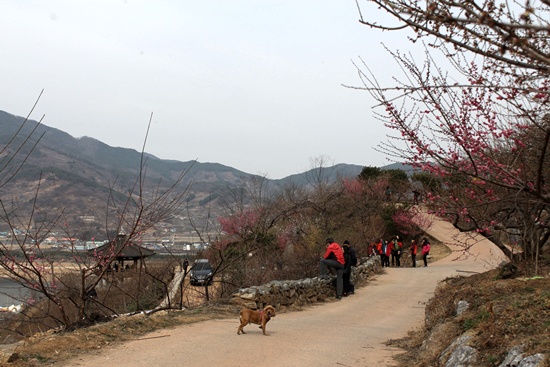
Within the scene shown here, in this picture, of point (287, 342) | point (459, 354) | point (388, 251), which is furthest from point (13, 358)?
point (388, 251)

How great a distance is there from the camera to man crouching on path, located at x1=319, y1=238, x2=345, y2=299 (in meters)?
14.3

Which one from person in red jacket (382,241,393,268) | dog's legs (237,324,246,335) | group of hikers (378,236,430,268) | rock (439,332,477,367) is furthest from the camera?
person in red jacket (382,241,393,268)

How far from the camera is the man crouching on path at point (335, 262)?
1434 centimetres

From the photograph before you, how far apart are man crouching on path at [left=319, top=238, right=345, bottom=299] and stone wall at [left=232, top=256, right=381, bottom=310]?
30 centimetres

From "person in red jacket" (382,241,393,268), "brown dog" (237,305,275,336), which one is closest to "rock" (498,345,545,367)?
"brown dog" (237,305,275,336)

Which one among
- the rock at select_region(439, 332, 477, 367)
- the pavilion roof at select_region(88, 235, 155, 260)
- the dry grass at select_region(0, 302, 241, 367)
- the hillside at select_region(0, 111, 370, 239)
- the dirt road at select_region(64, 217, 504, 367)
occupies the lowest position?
the dirt road at select_region(64, 217, 504, 367)

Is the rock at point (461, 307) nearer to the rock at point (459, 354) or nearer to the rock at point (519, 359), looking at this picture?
the rock at point (459, 354)

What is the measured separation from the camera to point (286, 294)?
492 inches

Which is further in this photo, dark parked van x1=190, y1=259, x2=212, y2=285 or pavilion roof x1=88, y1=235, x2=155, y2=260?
dark parked van x1=190, y1=259, x2=212, y2=285

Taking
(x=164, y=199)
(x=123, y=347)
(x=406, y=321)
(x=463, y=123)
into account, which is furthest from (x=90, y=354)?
(x=406, y=321)

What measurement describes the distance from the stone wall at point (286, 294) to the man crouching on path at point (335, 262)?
299 millimetres

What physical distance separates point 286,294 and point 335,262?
2.31 meters

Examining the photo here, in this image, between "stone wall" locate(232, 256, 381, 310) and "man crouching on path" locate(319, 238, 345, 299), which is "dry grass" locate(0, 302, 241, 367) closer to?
"stone wall" locate(232, 256, 381, 310)

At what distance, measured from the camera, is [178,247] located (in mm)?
13266
